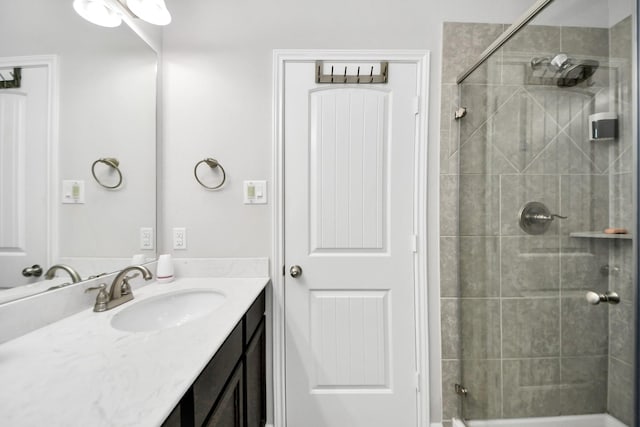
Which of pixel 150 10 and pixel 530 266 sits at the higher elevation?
pixel 150 10

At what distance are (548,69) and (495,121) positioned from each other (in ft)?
0.82

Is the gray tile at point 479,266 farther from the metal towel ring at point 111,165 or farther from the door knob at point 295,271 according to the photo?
the metal towel ring at point 111,165

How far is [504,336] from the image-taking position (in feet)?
3.79

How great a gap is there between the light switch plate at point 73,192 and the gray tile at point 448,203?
1670 mm

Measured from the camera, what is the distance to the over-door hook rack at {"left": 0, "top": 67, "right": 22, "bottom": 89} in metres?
0.70

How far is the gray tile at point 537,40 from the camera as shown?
0.97 metres

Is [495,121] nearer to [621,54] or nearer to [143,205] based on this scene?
[621,54]

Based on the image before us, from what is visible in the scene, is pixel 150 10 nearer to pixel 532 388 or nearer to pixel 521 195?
pixel 521 195

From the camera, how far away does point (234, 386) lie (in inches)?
33.9

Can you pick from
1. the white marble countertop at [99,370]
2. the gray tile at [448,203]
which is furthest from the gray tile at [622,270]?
the white marble countertop at [99,370]

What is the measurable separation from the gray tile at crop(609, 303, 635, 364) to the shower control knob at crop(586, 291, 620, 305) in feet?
0.06

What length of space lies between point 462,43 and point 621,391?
1.67 meters

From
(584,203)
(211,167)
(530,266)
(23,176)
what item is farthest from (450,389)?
(23,176)

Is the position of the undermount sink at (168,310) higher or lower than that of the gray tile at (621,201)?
lower
